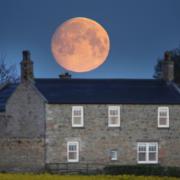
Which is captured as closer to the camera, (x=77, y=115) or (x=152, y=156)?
(x=77, y=115)

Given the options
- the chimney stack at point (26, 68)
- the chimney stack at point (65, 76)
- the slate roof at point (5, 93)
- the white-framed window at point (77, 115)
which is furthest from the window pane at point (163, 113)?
the slate roof at point (5, 93)

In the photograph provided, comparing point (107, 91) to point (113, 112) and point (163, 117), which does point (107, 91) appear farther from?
point (163, 117)

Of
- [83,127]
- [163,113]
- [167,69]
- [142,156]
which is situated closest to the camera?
[83,127]

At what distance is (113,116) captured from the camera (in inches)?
3371

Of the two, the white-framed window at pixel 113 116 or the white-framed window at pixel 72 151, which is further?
the white-framed window at pixel 113 116

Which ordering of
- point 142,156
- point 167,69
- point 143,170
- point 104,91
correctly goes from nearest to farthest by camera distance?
point 143,170, point 142,156, point 104,91, point 167,69

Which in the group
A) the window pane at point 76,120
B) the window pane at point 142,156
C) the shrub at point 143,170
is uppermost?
the window pane at point 76,120

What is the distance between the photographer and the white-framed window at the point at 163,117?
8650cm

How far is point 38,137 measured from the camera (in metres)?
83.9

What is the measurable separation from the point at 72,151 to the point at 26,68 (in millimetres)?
9853

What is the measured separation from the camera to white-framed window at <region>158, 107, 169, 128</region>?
86.5 m

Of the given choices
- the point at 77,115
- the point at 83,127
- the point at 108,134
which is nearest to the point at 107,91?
the point at 108,134

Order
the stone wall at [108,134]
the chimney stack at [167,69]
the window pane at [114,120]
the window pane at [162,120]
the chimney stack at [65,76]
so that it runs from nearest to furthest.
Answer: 1. the stone wall at [108,134]
2. the window pane at [114,120]
3. the window pane at [162,120]
4. the chimney stack at [167,69]
5. the chimney stack at [65,76]

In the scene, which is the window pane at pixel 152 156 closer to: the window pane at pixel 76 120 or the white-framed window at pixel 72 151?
the white-framed window at pixel 72 151
